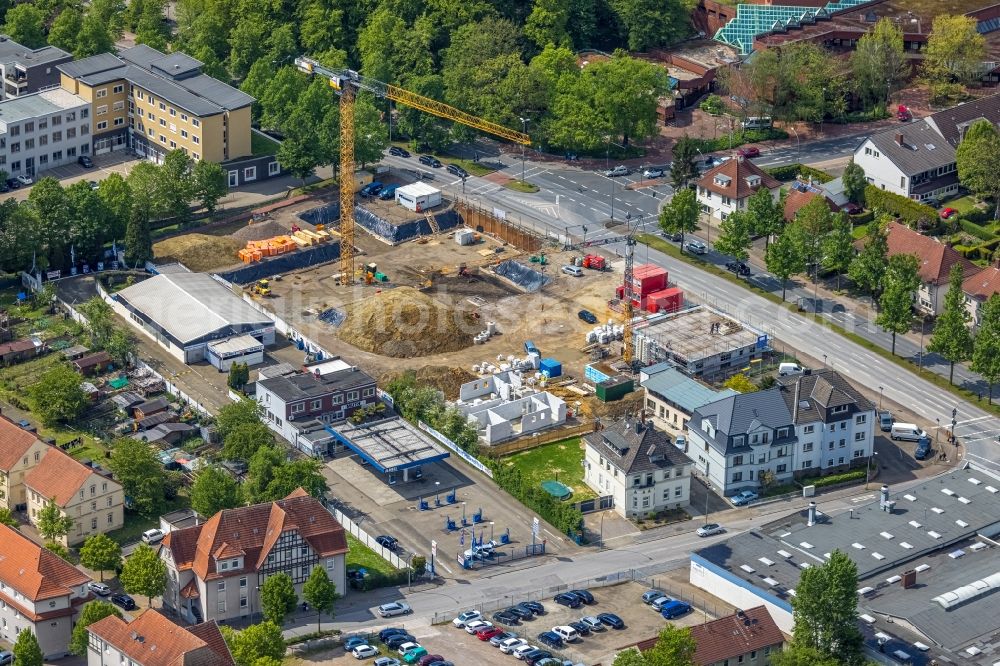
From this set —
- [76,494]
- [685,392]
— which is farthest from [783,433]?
[76,494]

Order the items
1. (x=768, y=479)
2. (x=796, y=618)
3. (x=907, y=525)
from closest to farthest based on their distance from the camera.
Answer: (x=796, y=618), (x=907, y=525), (x=768, y=479)

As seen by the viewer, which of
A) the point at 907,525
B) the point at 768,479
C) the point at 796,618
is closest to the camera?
the point at 796,618

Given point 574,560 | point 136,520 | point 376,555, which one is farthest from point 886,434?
point 136,520

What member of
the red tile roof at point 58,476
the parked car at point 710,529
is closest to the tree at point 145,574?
the red tile roof at point 58,476

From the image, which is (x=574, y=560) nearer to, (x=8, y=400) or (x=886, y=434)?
(x=886, y=434)

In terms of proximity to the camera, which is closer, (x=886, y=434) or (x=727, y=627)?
(x=727, y=627)
